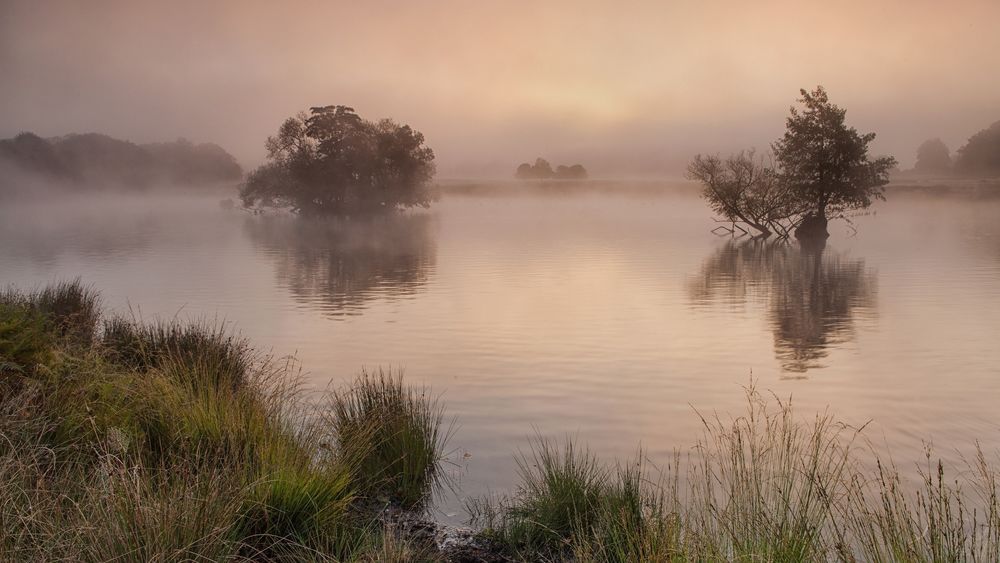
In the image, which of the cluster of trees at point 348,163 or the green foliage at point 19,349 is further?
the cluster of trees at point 348,163

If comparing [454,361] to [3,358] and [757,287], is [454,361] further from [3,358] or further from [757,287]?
[757,287]

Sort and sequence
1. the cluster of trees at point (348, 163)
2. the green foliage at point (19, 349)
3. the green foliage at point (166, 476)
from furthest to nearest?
the cluster of trees at point (348, 163), the green foliage at point (19, 349), the green foliage at point (166, 476)

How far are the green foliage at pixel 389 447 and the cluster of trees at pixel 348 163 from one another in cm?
7193

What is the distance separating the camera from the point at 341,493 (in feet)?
23.1

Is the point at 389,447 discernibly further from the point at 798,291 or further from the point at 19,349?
the point at 798,291

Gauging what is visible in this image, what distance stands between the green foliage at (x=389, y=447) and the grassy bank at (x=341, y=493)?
0.02 m

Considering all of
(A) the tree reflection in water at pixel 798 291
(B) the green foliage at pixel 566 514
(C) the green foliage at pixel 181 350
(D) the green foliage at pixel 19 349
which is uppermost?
(D) the green foliage at pixel 19 349

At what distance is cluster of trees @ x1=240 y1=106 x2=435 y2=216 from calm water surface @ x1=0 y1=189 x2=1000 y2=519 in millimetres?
33507

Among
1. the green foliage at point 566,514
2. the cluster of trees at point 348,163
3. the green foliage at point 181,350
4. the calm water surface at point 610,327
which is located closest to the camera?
the green foliage at point 566,514

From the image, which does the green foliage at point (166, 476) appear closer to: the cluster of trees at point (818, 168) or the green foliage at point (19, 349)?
the green foliage at point (19, 349)

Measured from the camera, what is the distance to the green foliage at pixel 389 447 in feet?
26.5

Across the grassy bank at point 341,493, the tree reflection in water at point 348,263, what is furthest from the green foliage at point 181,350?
the tree reflection in water at point 348,263

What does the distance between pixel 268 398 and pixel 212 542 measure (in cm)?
364

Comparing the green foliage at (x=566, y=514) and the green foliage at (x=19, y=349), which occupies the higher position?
the green foliage at (x=19, y=349)
